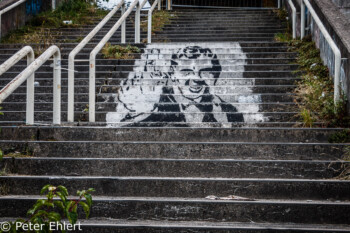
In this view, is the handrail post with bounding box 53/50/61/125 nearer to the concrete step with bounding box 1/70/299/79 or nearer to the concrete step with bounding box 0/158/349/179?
the concrete step with bounding box 0/158/349/179

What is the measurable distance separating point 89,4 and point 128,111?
29.2 ft

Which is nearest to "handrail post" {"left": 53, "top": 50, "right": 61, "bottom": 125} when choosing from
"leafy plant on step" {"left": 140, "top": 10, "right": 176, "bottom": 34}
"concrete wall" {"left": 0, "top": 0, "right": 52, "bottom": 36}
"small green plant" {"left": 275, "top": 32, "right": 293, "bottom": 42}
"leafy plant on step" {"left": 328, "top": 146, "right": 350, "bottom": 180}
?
"leafy plant on step" {"left": 328, "top": 146, "right": 350, "bottom": 180}

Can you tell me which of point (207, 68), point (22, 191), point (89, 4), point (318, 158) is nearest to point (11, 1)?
point (89, 4)

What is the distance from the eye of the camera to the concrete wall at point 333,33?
5746 mm

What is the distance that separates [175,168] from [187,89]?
104 inches

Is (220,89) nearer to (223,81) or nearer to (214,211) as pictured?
(223,81)

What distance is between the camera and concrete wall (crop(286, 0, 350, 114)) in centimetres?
575

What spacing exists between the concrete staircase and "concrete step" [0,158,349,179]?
11 mm

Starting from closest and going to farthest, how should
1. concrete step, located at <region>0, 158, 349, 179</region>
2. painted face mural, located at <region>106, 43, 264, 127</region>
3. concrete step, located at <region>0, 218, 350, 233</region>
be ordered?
1. concrete step, located at <region>0, 218, 350, 233</region>
2. concrete step, located at <region>0, 158, 349, 179</region>
3. painted face mural, located at <region>106, 43, 264, 127</region>

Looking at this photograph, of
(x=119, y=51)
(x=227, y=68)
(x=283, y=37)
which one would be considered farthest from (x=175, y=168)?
(x=283, y=37)

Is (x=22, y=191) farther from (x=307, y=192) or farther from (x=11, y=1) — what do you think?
(x=11, y=1)

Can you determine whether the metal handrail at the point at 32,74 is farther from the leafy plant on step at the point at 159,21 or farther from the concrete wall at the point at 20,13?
the concrete wall at the point at 20,13

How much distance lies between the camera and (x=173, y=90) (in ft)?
23.1

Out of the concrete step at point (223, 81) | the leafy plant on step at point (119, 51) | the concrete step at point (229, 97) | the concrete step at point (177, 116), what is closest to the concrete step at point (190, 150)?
the concrete step at point (177, 116)
